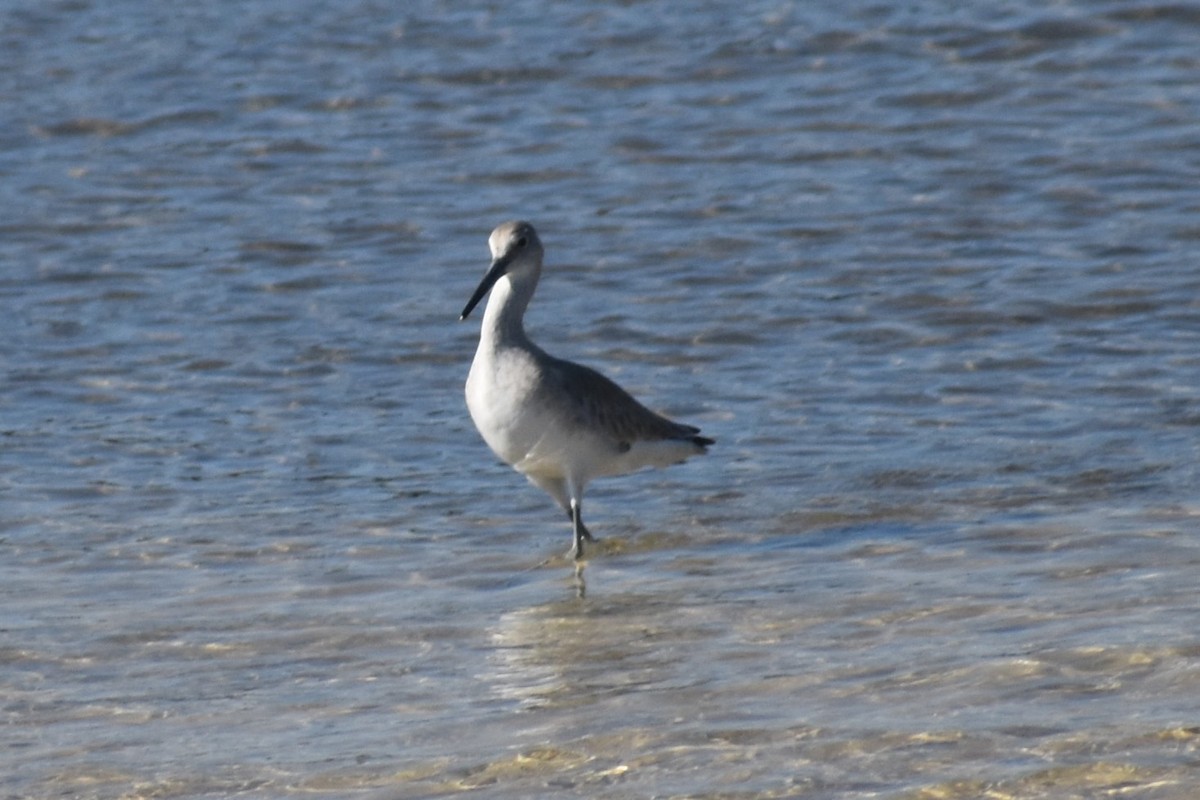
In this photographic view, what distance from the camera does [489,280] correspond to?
29.2 ft

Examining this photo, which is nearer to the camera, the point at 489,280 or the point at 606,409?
the point at 606,409

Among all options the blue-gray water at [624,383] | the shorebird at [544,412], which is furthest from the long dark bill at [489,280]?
the blue-gray water at [624,383]

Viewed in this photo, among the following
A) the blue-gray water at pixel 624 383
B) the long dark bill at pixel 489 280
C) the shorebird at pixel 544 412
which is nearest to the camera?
the blue-gray water at pixel 624 383

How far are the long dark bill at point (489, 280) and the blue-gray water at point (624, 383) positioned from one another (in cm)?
87

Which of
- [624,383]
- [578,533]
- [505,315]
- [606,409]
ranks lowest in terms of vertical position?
[624,383]

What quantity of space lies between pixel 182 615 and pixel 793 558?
227 cm

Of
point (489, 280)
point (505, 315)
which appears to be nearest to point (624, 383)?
point (489, 280)

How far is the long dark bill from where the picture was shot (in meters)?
8.86

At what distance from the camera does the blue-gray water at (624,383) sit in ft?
20.0

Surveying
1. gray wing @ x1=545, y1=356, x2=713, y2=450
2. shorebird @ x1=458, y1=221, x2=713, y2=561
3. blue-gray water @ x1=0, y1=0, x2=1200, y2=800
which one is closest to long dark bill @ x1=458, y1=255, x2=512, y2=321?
shorebird @ x1=458, y1=221, x2=713, y2=561

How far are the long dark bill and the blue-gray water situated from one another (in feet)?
2.85

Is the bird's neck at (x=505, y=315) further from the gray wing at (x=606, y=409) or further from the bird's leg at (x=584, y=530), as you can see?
the bird's leg at (x=584, y=530)

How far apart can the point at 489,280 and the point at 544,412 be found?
28.1 inches

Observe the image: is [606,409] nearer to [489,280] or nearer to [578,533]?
[578,533]
